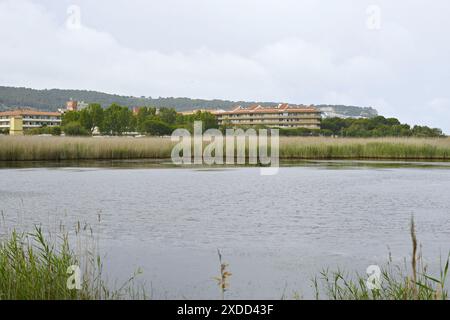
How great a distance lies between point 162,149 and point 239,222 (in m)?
20.3

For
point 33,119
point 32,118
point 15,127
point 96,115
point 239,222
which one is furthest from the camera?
point 32,118

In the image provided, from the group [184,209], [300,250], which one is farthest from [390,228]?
[184,209]

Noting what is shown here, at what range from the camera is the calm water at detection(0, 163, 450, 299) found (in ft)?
18.8

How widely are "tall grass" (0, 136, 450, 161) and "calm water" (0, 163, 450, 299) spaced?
32.4ft

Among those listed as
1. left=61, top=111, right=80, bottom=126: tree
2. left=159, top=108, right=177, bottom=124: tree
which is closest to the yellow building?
left=61, top=111, right=80, bottom=126: tree

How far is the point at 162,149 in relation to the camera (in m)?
28.8

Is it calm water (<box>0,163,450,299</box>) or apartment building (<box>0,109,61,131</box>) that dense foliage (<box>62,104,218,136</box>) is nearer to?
apartment building (<box>0,109,61,131</box>)

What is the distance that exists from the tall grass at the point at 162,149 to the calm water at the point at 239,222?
986 cm

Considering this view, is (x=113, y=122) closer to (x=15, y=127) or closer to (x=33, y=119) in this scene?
(x=15, y=127)

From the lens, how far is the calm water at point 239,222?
573 centimetres

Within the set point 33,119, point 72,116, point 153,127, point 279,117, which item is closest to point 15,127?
point 72,116

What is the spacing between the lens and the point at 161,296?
191 inches

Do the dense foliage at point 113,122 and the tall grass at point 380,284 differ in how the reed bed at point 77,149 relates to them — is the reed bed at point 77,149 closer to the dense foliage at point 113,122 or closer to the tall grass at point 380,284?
the tall grass at point 380,284

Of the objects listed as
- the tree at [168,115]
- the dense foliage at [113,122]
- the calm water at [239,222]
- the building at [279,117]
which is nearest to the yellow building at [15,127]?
the dense foliage at [113,122]
